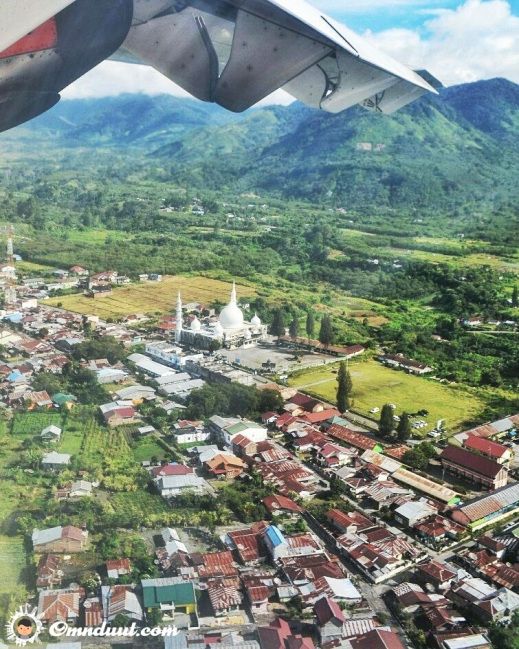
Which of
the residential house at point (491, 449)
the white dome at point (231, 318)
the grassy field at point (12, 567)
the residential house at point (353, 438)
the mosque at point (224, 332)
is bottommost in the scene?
the grassy field at point (12, 567)

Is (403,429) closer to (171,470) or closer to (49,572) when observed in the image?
(171,470)

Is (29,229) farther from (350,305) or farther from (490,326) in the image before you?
(490,326)

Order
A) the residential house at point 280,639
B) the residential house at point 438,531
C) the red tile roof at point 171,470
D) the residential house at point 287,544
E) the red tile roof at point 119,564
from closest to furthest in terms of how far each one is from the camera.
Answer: the residential house at point 280,639, the red tile roof at point 119,564, the residential house at point 287,544, the residential house at point 438,531, the red tile roof at point 171,470

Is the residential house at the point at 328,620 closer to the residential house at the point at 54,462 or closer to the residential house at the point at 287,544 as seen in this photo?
the residential house at the point at 287,544

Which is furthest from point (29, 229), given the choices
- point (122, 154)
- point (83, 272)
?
point (122, 154)

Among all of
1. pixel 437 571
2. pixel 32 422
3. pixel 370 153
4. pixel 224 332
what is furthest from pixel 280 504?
pixel 370 153

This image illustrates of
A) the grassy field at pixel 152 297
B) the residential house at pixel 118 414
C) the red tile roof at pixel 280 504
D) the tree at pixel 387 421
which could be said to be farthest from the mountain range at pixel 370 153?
the red tile roof at pixel 280 504
